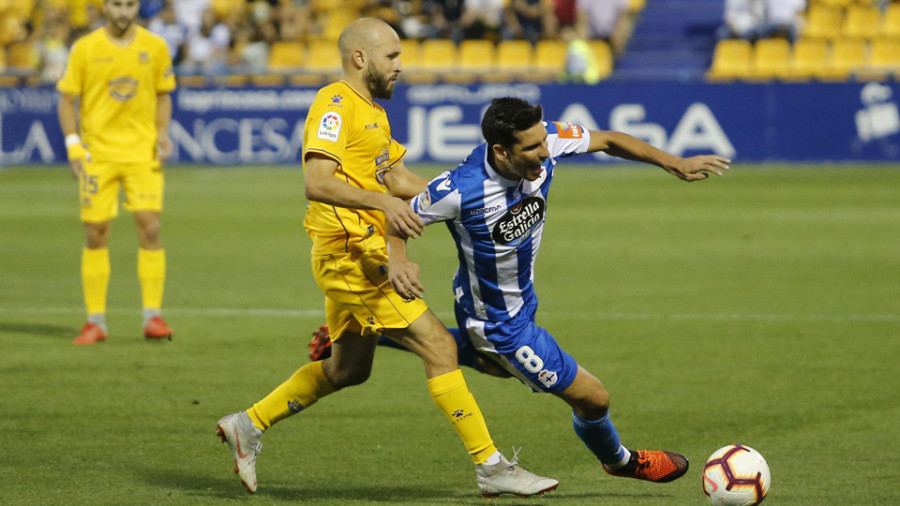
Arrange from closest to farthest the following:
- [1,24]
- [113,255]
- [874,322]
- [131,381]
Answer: [131,381]
[874,322]
[113,255]
[1,24]

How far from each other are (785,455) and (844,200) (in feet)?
41.3

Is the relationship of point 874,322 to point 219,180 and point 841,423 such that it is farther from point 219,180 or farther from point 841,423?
point 219,180

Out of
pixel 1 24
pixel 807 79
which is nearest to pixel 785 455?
pixel 807 79

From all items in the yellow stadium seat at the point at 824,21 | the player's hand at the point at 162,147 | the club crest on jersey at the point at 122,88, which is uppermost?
the club crest on jersey at the point at 122,88

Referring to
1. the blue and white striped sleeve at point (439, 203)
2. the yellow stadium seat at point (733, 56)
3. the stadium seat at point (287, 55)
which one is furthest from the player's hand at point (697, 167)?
the stadium seat at point (287, 55)

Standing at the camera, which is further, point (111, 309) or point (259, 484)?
point (111, 309)

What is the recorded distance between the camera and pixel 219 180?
22031mm

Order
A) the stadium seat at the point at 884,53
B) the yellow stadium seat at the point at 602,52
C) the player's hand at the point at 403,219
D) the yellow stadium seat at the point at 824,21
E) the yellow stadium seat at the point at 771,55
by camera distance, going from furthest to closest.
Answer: the yellow stadium seat at the point at 602,52 → the yellow stadium seat at the point at 824,21 → the yellow stadium seat at the point at 771,55 → the stadium seat at the point at 884,53 → the player's hand at the point at 403,219

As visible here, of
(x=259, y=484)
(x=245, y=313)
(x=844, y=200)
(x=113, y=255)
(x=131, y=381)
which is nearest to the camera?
(x=259, y=484)

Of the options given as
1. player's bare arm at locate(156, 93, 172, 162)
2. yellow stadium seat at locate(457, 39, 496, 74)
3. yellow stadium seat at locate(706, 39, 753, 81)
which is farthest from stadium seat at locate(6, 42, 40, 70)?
player's bare arm at locate(156, 93, 172, 162)

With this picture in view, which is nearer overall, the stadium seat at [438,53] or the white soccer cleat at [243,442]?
the white soccer cleat at [243,442]

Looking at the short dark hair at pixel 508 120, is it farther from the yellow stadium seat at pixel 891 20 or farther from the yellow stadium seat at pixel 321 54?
the yellow stadium seat at pixel 321 54

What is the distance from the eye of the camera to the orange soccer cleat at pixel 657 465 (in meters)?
5.33

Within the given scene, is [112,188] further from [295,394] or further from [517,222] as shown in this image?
[517,222]
